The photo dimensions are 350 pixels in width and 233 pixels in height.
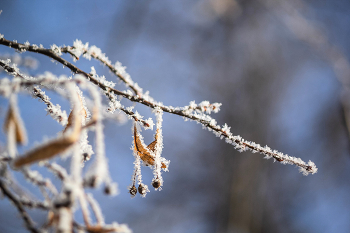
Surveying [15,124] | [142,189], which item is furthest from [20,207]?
[142,189]

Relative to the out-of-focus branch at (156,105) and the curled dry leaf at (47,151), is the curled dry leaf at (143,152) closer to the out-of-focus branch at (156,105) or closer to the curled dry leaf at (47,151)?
the out-of-focus branch at (156,105)

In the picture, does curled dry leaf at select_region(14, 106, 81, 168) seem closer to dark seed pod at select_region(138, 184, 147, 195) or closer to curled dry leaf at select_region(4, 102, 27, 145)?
curled dry leaf at select_region(4, 102, 27, 145)

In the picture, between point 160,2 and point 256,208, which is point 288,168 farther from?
point 160,2

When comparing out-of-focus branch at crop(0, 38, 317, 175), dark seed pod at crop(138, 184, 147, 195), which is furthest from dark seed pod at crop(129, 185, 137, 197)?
out-of-focus branch at crop(0, 38, 317, 175)

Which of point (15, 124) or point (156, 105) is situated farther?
point (156, 105)

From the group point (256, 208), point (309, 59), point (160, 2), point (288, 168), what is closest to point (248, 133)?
point (288, 168)

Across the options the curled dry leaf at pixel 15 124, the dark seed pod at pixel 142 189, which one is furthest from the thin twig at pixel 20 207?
the dark seed pod at pixel 142 189

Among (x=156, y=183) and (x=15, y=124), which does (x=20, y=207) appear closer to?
(x=15, y=124)

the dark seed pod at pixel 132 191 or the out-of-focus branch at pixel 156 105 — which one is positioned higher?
the out-of-focus branch at pixel 156 105

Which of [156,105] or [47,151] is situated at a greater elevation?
[156,105]
